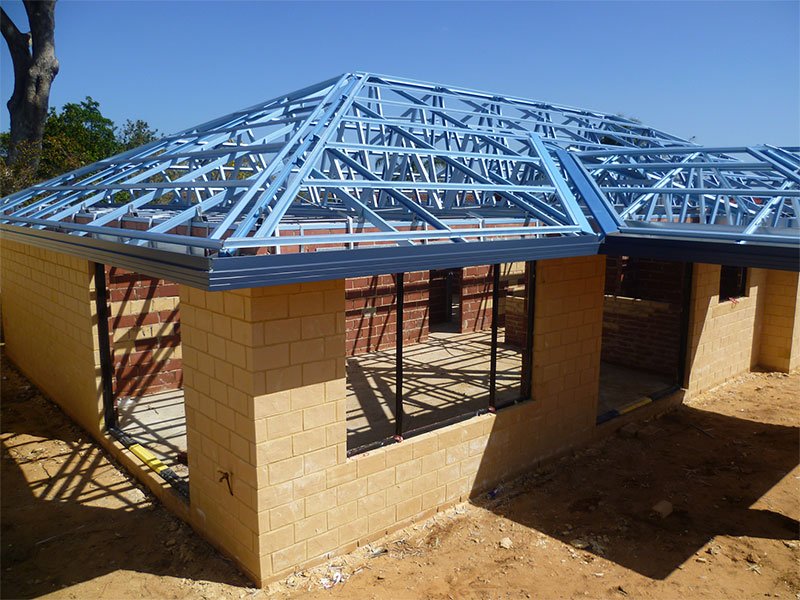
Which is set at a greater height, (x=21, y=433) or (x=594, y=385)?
(x=594, y=385)

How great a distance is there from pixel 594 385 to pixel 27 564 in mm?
6519

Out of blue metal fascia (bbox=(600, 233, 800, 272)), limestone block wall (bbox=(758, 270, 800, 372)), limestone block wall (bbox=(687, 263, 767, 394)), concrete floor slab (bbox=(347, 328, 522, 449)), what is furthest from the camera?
limestone block wall (bbox=(758, 270, 800, 372))

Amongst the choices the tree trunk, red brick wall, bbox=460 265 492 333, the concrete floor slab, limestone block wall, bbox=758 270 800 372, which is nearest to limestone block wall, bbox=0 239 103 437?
the concrete floor slab

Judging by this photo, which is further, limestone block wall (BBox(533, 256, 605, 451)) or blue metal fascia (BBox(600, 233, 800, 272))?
limestone block wall (BBox(533, 256, 605, 451))

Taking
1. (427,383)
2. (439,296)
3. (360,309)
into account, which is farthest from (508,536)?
(439,296)

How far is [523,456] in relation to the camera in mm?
7258

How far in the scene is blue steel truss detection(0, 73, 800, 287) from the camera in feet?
15.5

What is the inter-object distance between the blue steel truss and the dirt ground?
8.79 feet

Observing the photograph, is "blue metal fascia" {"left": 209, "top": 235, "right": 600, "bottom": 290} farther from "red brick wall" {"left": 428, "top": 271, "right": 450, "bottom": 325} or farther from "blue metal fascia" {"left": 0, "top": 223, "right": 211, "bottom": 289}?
"red brick wall" {"left": 428, "top": 271, "right": 450, "bottom": 325}

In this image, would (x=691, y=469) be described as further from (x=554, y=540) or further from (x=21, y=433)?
(x=21, y=433)

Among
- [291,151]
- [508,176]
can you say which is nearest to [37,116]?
[508,176]

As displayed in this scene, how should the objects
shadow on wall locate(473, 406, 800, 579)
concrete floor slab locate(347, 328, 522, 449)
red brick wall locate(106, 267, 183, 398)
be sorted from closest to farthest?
shadow on wall locate(473, 406, 800, 579)
concrete floor slab locate(347, 328, 522, 449)
red brick wall locate(106, 267, 183, 398)

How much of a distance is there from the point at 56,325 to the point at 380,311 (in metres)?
5.67

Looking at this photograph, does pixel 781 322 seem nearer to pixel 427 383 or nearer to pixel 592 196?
pixel 592 196
